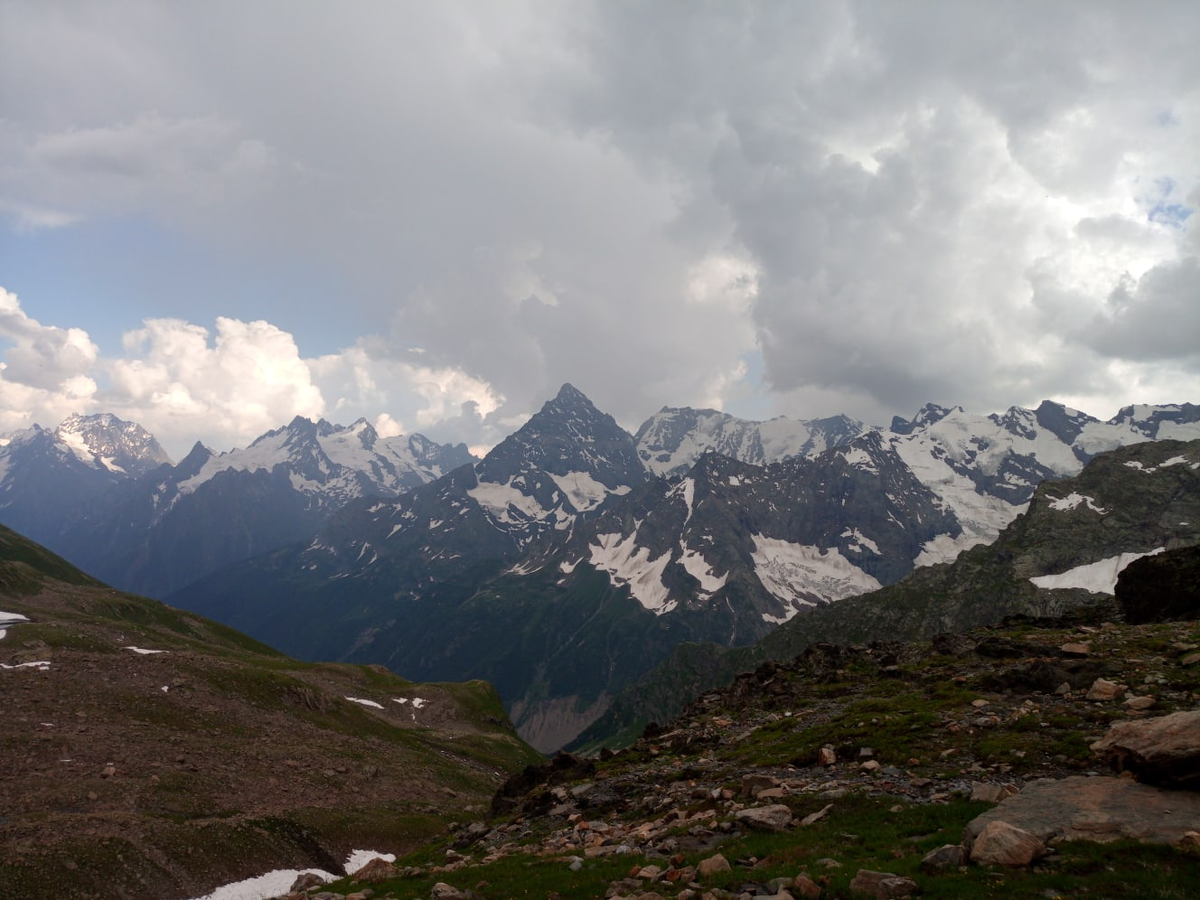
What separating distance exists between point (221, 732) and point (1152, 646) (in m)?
85.2

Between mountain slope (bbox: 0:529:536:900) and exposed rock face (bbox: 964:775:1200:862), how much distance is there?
46.7m

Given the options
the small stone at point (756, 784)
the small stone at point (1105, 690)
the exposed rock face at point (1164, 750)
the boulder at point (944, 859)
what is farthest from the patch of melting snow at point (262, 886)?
Answer: the small stone at point (1105, 690)

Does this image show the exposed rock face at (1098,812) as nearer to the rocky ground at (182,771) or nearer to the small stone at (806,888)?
the small stone at (806,888)

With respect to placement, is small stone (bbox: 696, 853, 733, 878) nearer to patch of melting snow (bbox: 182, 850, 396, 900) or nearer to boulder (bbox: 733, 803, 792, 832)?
boulder (bbox: 733, 803, 792, 832)

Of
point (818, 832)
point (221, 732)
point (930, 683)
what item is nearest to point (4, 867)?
point (221, 732)

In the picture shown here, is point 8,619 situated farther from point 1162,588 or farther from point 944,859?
point 1162,588

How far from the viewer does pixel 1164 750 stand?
62.0ft

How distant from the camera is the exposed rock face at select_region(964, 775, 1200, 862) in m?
16.9

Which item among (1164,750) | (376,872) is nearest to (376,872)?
(376,872)

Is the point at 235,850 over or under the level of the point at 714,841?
under

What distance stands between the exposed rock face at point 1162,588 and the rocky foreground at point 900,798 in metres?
14.1

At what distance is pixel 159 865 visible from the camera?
3956 centimetres

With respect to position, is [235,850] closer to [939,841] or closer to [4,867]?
[4,867]

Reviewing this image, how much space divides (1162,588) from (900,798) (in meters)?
60.5
